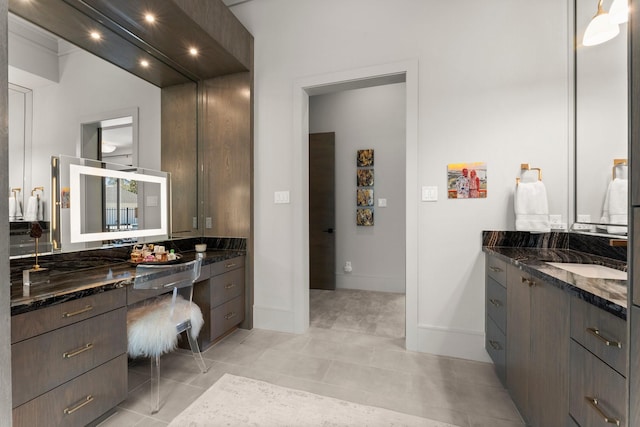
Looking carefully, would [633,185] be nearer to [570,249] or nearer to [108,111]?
[570,249]

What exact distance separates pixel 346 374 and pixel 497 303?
1141mm

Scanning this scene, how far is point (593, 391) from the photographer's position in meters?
0.87

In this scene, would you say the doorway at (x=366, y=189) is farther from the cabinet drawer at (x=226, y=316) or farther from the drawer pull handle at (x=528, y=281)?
the drawer pull handle at (x=528, y=281)

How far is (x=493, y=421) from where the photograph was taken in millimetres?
1498

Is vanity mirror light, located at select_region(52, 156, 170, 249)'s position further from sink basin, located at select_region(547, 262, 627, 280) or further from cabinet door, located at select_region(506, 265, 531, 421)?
sink basin, located at select_region(547, 262, 627, 280)

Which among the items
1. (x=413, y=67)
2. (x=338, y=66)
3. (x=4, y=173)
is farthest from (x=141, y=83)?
(x=413, y=67)

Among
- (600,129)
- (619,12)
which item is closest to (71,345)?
(600,129)

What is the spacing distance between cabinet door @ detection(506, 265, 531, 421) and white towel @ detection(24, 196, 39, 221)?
2688 mm

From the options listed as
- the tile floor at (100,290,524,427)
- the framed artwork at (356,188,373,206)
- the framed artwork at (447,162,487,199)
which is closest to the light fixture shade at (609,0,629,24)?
the framed artwork at (447,162,487,199)

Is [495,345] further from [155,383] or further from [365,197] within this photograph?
[365,197]

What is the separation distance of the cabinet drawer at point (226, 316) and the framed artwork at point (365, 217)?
2.06 meters

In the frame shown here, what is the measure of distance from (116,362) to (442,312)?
2240mm

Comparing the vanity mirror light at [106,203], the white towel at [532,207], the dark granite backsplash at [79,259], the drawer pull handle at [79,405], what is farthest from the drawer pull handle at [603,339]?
the vanity mirror light at [106,203]

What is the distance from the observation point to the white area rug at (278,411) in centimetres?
147
